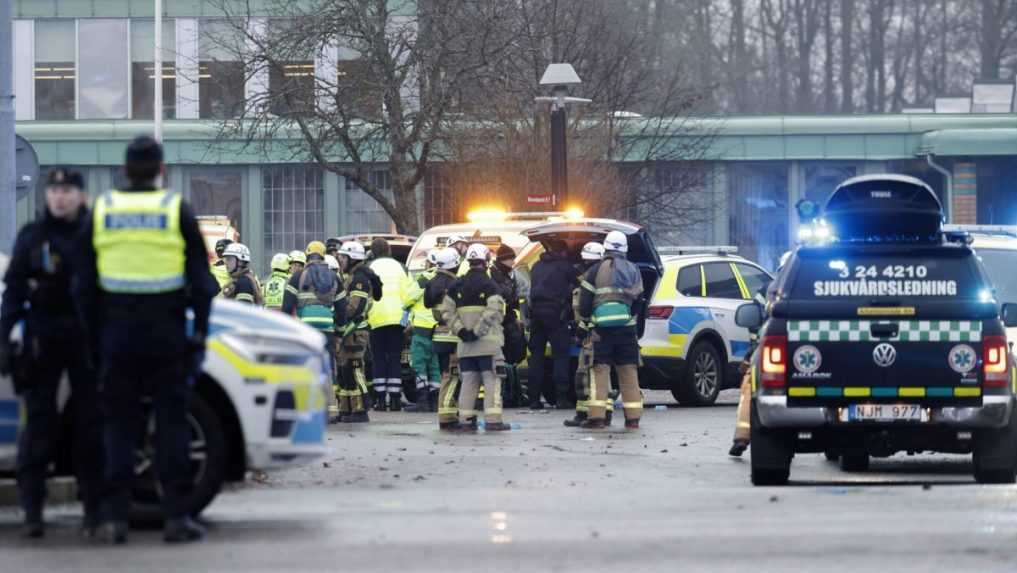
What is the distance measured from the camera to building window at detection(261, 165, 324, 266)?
44812mm

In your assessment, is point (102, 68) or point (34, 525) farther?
point (102, 68)

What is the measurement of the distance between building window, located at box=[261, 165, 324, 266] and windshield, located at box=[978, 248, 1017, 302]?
89.5 ft

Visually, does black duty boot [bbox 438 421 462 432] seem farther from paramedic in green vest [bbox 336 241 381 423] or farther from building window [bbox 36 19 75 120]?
building window [bbox 36 19 75 120]

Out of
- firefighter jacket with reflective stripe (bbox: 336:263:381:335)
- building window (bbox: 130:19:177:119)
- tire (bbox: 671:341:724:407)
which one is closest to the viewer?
firefighter jacket with reflective stripe (bbox: 336:263:381:335)

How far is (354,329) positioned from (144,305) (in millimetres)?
11560

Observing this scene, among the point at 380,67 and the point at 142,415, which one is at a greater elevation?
the point at 380,67

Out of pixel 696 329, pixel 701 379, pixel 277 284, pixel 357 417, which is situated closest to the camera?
pixel 357 417

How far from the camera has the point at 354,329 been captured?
2077cm

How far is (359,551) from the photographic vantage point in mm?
9328

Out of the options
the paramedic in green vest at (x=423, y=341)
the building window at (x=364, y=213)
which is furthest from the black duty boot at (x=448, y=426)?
the building window at (x=364, y=213)

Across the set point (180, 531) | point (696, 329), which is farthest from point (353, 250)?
point (180, 531)

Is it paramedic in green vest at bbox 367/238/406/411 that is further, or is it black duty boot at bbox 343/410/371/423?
paramedic in green vest at bbox 367/238/406/411

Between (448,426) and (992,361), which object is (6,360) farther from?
(448,426)

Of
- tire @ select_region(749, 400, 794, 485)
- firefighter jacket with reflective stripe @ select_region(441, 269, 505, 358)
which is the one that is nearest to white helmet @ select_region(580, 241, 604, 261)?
firefighter jacket with reflective stripe @ select_region(441, 269, 505, 358)
